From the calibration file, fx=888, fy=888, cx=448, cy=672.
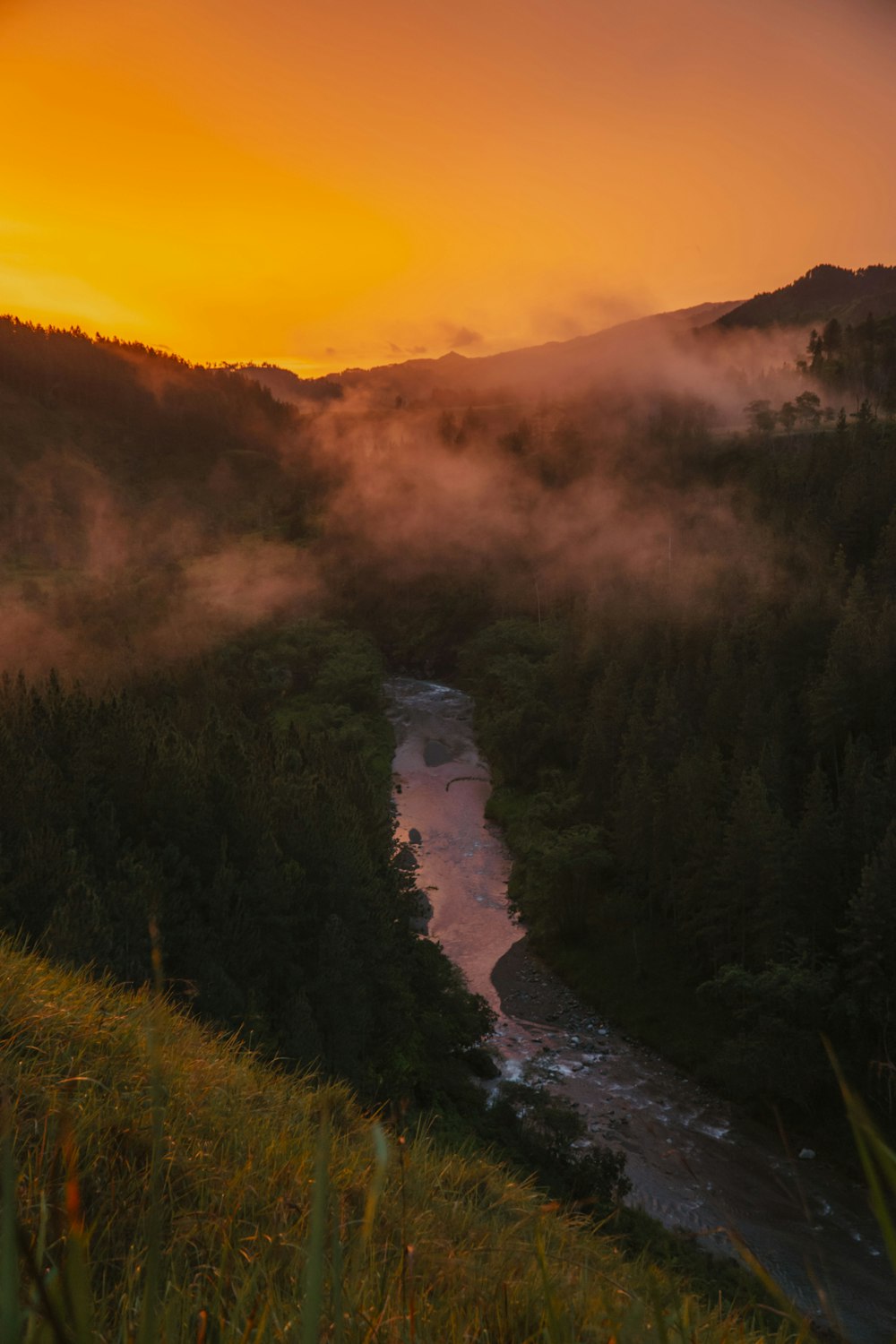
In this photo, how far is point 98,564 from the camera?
15475 cm

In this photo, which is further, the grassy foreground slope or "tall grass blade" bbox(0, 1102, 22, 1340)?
the grassy foreground slope

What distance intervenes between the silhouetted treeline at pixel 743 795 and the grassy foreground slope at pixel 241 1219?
21.7 meters

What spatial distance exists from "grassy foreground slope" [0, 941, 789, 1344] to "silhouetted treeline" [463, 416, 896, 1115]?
21.7m

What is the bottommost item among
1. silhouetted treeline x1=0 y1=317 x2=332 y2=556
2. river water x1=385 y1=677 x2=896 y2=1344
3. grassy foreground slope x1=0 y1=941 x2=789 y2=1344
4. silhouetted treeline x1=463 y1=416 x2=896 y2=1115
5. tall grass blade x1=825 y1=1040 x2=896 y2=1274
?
river water x1=385 y1=677 x2=896 y2=1344

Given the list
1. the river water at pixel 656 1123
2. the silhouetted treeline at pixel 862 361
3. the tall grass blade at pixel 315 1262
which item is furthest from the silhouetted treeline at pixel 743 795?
the silhouetted treeline at pixel 862 361

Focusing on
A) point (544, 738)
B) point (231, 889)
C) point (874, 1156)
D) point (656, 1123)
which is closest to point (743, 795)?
point (656, 1123)

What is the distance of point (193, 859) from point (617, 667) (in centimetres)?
4831

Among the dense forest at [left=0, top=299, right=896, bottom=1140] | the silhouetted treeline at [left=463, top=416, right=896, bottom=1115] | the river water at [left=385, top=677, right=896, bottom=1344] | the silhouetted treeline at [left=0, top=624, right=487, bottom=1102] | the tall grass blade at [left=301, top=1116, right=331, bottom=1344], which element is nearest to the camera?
the tall grass blade at [left=301, top=1116, right=331, bottom=1344]

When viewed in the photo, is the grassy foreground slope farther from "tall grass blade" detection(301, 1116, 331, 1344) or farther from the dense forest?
the dense forest

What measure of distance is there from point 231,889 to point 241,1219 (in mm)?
25998

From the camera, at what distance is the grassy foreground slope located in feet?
7.09

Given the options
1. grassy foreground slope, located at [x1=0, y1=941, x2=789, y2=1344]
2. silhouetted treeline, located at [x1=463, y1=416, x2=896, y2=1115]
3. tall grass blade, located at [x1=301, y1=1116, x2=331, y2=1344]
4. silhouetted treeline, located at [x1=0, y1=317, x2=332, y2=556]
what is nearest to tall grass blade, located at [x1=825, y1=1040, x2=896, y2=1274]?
grassy foreground slope, located at [x1=0, y1=941, x2=789, y2=1344]

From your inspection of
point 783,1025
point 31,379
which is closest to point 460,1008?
point 783,1025

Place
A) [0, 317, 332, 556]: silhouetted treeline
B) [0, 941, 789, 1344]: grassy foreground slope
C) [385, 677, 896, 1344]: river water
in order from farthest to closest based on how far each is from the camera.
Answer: [0, 317, 332, 556]: silhouetted treeline < [385, 677, 896, 1344]: river water < [0, 941, 789, 1344]: grassy foreground slope
